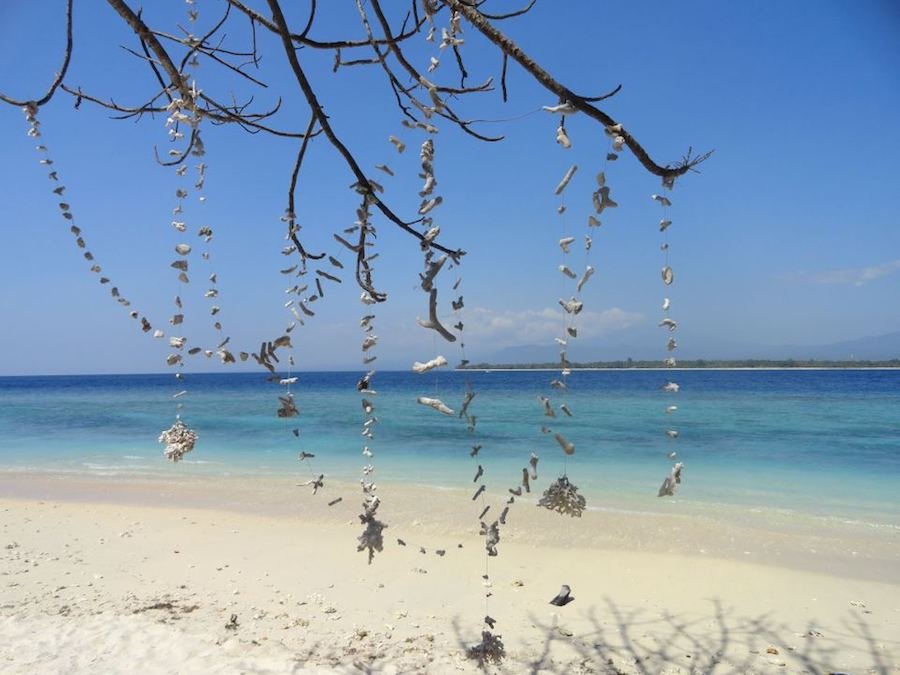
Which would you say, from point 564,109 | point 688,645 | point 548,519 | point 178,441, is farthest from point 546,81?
point 548,519

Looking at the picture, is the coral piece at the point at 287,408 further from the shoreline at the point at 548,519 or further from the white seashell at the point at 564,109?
the shoreline at the point at 548,519

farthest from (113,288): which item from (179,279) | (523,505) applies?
(523,505)

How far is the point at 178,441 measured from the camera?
195 cm

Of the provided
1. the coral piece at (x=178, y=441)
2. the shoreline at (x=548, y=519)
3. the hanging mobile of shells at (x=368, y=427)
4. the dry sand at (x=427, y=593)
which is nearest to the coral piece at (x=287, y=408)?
the hanging mobile of shells at (x=368, y=427)

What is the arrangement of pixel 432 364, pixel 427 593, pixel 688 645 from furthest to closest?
pixel 427 593
pixel 688 645
pixel 432 364

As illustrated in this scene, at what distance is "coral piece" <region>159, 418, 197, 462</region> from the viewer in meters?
1.91

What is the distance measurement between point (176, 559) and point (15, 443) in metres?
13.0

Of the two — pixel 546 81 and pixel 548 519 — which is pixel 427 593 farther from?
pixel 546 81

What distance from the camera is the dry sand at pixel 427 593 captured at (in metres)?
3.45

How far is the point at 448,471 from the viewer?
11398mm

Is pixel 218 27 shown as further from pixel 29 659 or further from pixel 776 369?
pixel 776 369

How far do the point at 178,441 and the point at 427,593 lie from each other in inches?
122

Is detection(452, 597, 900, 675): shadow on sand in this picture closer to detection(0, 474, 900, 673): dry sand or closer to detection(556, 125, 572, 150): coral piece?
detection(0, 474, 900, 673): dry sand

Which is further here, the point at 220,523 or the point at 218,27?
the point at 220,523
